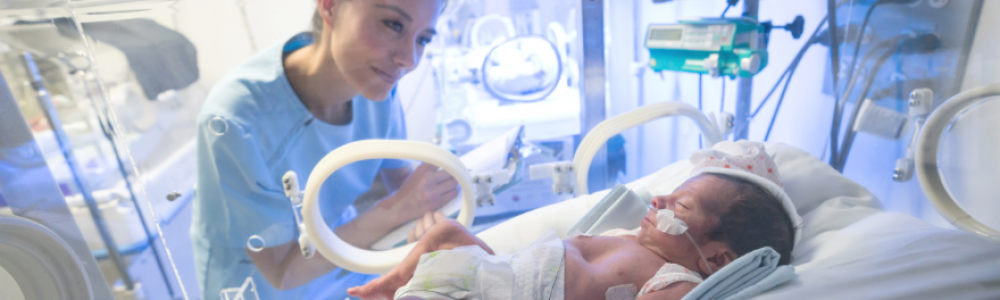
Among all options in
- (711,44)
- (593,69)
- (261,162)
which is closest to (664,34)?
(711,44)

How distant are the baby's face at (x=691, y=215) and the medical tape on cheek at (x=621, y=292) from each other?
14cm

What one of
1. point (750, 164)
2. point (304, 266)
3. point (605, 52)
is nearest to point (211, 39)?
point (304, 266)

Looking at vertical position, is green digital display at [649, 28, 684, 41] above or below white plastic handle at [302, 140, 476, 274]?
above

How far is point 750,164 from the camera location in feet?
3.51

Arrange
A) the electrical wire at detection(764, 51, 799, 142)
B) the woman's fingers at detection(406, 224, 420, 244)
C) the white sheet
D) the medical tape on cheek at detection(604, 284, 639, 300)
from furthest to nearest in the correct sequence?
the electrical wire at detection(764, 51, 799, 142) → the woman's fingers at detection(406, 224, 420, 244) → the medical tape on cheek at detection(604, 284, 639, 300) → the white sheet

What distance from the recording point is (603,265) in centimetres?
97

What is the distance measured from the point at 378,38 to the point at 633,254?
68 centimetres

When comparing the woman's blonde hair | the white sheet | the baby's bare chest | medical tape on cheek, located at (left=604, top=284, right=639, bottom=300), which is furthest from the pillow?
the woman's blonde hair

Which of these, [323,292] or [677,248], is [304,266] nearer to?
[323,292]

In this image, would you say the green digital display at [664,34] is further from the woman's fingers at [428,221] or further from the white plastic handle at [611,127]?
the woman's fingers at [428,221]

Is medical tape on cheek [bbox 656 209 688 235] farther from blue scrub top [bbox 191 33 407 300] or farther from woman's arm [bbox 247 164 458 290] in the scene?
blue scrub top [bbox 191 33 407 300]

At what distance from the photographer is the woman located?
0.94 m

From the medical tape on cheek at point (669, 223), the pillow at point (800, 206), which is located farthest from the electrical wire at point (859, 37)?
the medical tape on cheek at point (669, 223)

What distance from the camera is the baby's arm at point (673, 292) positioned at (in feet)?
2.80
